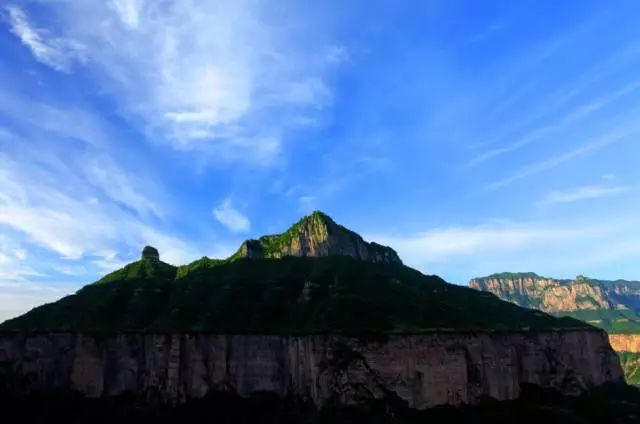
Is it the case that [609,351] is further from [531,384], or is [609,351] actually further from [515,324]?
[531,384]

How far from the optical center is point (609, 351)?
151625 mm

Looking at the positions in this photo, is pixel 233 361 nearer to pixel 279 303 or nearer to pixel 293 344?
pixel 293 344

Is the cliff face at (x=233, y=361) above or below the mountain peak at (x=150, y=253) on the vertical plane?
below

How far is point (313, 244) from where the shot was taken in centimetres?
19212

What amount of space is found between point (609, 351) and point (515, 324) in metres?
25.3

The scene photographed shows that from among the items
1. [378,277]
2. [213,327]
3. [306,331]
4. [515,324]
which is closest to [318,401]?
[306,331]

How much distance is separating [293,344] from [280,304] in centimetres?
2031

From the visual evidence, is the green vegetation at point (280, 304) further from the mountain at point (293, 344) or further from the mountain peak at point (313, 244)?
the mountain peak at point (313, 244)

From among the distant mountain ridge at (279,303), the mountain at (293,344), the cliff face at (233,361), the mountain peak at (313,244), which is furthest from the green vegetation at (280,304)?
the mountain peak at (313,244)

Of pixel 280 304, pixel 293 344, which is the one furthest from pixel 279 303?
pixel 293 344

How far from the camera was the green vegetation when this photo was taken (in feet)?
407

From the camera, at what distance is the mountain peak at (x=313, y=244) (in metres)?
190

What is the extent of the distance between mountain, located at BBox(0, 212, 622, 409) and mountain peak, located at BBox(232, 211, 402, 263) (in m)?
32.3

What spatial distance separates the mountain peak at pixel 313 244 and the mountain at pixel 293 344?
3231 cm
